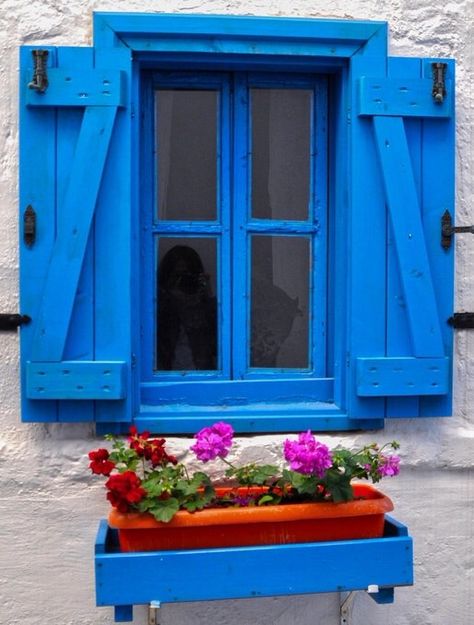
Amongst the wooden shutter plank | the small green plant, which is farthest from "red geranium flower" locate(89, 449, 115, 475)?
the wooden shutter plank

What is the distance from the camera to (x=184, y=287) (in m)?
3.62

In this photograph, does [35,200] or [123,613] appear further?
[35,200]

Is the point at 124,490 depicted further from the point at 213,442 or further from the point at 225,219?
the point at 225,219

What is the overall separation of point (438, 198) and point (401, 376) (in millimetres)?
643

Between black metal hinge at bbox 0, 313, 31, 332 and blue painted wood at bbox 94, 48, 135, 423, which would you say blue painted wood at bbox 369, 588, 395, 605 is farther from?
black metal hinge at bbox 0, 313, 31, 332

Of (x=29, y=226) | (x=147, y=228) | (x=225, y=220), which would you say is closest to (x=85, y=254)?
(x=29, y=226)

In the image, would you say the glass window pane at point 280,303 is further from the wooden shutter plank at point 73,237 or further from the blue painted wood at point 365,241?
the wooden shutter plank at point 73,237

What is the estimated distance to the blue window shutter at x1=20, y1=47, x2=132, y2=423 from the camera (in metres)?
3.31

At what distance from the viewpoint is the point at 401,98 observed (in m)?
3.44

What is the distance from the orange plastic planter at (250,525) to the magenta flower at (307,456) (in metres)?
0.12

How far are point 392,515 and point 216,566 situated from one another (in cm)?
87

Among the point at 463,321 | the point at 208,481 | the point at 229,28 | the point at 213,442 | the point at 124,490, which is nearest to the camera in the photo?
the point at 124,490

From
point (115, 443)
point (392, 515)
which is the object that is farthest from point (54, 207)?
point (392, 515)

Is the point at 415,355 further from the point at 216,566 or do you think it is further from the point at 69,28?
the point at 69,28
